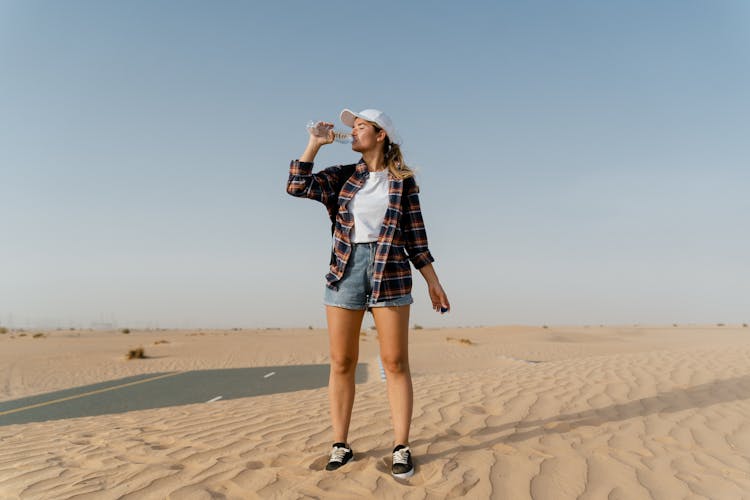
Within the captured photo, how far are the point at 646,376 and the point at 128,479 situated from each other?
279 inches

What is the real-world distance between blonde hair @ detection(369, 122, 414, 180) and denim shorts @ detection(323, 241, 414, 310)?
0.53 m

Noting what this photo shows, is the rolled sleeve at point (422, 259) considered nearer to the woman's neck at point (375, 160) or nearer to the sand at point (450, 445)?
the woman's neck at point (375, 160)

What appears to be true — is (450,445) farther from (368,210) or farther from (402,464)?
(368,210)

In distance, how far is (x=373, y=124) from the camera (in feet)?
12.1

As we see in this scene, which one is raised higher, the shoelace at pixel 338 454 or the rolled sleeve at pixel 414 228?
the rolled sleeve at pixel 414 228

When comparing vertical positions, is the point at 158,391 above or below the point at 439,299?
below

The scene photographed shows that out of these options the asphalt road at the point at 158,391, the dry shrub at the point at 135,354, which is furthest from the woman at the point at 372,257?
the dry shrub at the point at 135,354

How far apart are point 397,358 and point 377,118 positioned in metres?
1.70

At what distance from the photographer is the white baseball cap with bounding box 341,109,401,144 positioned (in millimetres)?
3650

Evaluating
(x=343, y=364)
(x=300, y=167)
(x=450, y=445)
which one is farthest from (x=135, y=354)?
(x=300, y=167)

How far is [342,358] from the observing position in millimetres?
3615

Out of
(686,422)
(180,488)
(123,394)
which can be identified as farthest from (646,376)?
(123,394)

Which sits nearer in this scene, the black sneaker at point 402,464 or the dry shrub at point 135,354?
the black sneaker at point 402,464

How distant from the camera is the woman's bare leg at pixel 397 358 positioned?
352 cm
